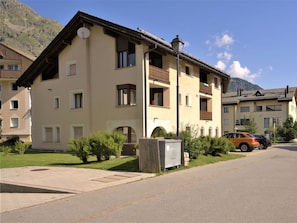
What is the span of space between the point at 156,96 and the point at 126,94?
360 centimetres

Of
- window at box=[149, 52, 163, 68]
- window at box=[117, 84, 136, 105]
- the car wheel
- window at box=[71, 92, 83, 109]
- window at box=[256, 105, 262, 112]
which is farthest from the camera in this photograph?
window at box=[256, 105, 262, 112]

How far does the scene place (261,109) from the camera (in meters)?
63.3

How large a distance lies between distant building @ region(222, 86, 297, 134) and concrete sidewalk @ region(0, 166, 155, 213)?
50.0 meters

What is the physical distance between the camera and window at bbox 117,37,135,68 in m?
25.0

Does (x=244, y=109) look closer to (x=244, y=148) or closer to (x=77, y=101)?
(x=244, y=148)

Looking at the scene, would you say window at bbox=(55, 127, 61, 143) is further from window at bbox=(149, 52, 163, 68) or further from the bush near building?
the bush near building

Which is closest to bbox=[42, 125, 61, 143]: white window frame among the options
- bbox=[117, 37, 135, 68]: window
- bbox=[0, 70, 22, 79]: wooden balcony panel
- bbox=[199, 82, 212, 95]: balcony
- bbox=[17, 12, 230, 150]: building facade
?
bbox=[17, 12, 230, 150]: building facade

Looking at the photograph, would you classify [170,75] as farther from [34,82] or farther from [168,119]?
[34,82]

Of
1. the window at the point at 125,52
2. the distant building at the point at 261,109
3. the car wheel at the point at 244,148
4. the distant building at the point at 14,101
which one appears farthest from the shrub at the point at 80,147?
the distant building at the point at 261,109

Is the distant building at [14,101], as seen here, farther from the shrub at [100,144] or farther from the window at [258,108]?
the shrub at [100,144]

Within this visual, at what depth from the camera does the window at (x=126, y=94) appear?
2519cm

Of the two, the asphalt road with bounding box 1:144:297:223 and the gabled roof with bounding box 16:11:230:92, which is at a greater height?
the gabled roof with bounding box 16:11:230:92

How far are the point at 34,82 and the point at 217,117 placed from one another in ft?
65.2

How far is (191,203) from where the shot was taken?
Result: 772 centimetres
